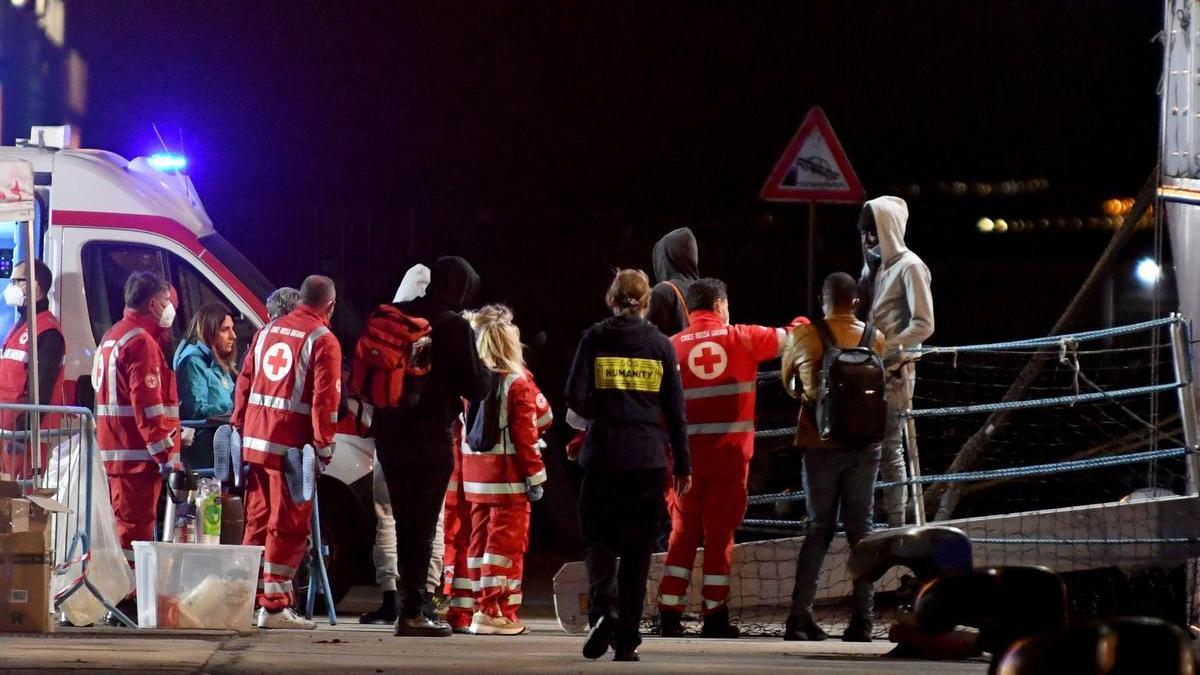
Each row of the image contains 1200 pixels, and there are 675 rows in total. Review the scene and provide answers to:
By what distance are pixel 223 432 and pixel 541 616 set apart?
Answer: 2.41 m

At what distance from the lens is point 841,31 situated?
2336 cm

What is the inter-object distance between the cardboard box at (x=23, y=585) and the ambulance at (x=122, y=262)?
237cm

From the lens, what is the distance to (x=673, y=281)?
9688 mm

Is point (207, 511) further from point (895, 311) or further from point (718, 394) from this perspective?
point (895, 311)

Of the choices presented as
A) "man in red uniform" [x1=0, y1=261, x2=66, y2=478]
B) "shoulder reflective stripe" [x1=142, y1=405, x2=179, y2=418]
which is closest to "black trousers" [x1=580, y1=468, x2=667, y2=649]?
"shoulder reflective stripe" [x1=142, y1=405, x2=179, y2=418]

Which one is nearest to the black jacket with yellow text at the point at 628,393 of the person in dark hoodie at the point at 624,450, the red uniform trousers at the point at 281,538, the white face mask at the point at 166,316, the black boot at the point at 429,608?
the person in dark hoodie at the point at 624,450

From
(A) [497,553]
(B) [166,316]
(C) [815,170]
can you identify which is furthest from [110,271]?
(C) [815,170]

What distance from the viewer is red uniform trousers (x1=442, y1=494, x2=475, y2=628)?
9.59m

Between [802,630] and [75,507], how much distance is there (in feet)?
11.8

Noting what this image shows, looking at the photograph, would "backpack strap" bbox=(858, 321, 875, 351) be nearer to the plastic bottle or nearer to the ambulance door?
the plastic bottle

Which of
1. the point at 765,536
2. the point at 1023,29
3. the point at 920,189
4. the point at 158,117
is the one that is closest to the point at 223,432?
the point at 765,536

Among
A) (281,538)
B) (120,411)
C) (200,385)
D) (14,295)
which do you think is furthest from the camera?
(14,295)

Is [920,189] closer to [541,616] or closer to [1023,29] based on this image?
[1023,29]

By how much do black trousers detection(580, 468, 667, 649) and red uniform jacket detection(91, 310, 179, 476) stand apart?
2936 mm
